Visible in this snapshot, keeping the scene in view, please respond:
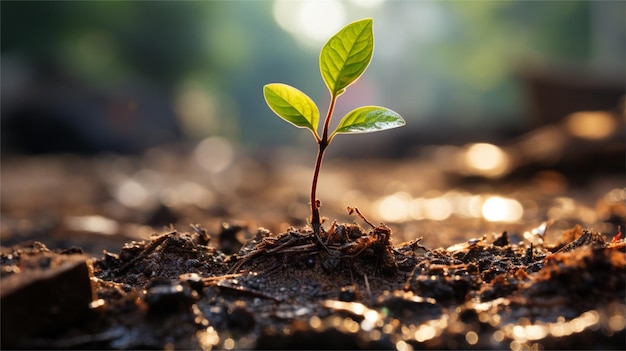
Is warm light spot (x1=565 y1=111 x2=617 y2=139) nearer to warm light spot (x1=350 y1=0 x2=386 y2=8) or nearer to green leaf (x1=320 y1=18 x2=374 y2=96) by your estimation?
green leaf (x1=320 y1=18 x2=374 y2=96)

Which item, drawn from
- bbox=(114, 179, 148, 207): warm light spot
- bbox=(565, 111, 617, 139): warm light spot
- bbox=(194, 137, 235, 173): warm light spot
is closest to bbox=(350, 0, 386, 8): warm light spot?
bbox=(194, 137, 235, 173): warm light spot

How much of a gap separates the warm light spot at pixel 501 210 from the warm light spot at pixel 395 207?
0.73 m

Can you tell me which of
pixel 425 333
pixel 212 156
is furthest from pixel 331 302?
pixel 212 156

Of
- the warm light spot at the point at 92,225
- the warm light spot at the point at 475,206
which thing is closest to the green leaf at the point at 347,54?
the warm light spot at the point at 92,225

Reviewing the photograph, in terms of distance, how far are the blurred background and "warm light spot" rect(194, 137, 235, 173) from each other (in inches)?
4.0

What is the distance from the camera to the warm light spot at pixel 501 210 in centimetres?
515

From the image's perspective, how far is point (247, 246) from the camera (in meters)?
2.21

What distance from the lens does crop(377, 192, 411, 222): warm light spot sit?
18.1 ft

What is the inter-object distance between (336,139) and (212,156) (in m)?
7.75

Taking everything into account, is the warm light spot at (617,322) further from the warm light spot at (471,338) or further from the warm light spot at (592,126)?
the warm light spot at (592,126)

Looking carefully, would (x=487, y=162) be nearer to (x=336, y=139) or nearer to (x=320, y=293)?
(x=320, y=293)

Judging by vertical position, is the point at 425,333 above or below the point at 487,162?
below

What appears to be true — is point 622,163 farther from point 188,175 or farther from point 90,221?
point 188,175

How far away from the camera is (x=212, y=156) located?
56.5ft
